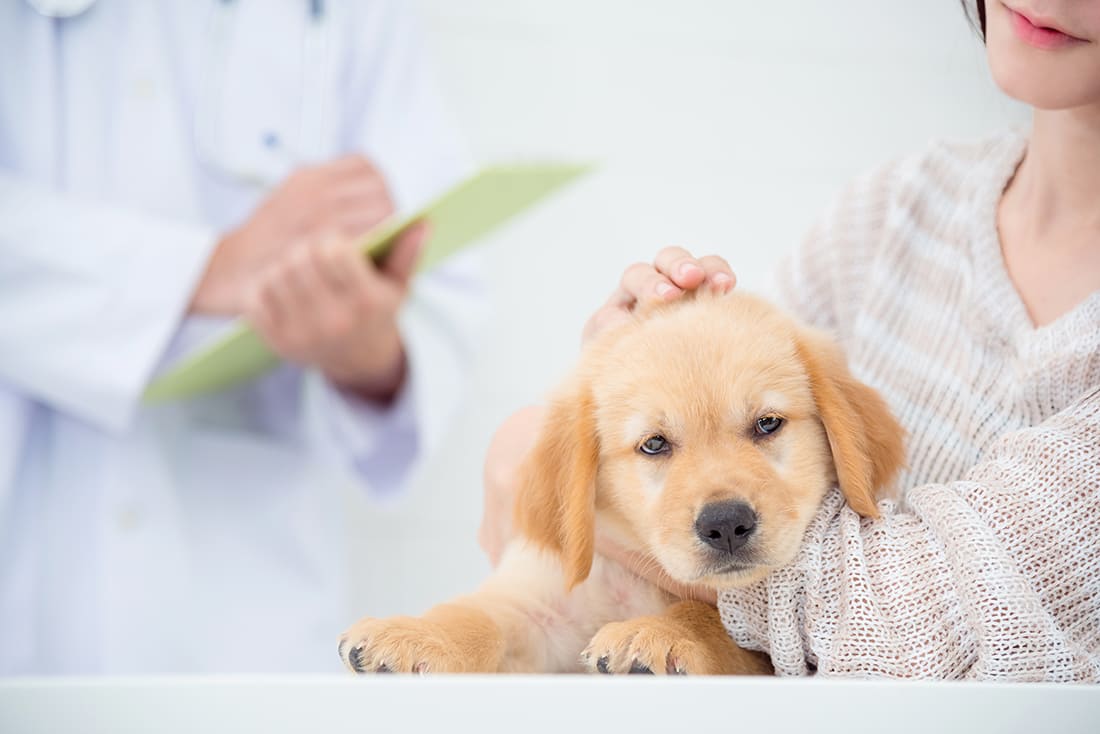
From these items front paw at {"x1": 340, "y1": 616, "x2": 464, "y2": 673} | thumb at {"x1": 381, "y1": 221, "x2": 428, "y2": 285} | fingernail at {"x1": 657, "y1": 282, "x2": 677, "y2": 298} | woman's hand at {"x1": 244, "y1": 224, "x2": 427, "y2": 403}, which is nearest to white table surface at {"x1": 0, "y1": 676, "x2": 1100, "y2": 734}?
front paw at {"x1": 340, "y1": 616, "x2": 464, "y2": 673}

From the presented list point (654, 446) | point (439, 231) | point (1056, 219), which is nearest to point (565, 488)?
point (654, 446)

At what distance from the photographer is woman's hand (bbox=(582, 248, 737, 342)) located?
85 centimetres

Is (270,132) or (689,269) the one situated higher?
(689,269)

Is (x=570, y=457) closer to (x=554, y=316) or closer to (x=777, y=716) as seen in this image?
(x=777, y=716)

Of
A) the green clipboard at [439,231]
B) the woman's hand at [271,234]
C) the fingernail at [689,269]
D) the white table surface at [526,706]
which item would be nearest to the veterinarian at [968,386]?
the fingernail at [689,269]

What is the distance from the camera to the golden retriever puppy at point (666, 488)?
77cm

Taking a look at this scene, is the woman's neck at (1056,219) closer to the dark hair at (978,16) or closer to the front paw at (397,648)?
the dark hair at (978,16)

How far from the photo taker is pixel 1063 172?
→ 0.98 m

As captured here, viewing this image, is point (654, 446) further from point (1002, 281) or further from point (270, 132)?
point (270, 132)

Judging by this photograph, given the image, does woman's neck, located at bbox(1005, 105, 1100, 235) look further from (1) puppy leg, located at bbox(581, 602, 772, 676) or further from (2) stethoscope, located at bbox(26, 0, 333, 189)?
(2) stethoscope, located at bbox(26, 0, 333, 189)

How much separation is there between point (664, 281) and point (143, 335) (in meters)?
0.91

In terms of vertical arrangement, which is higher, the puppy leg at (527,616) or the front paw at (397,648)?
the front paw at (397,648)

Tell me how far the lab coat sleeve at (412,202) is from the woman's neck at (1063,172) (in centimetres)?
93

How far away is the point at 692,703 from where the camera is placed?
527 mm
